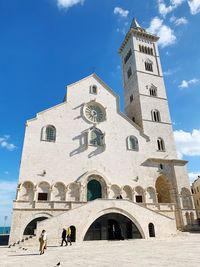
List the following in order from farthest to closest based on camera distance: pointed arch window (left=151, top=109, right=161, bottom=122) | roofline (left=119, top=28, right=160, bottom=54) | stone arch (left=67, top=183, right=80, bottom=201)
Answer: roofline (left=119, top=28, right=160, bottom=54) < pointed arch window (left=151, top=109, right=161, bottom=122) < stone arch (left=67, top=183, right=80, bottom=201)

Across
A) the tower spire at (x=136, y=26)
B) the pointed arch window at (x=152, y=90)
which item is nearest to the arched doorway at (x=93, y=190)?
the pointed arch window at (x=152, y=90)

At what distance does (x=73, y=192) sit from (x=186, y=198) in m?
15.3

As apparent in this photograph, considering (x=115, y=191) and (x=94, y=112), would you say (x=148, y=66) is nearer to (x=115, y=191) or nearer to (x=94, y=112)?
(x=94, y=112)

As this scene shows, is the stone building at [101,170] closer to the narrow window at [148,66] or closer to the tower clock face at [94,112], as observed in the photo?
the tower clock face at [94,112]

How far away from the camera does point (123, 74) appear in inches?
1608

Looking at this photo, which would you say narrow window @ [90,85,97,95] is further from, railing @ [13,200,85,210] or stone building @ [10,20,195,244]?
railing @ [13,200,85,210]

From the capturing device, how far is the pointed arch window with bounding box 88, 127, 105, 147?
26.7 m

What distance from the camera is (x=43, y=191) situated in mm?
22688

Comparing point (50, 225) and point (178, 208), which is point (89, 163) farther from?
point (178, 208)

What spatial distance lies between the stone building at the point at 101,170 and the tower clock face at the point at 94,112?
0.46 feet

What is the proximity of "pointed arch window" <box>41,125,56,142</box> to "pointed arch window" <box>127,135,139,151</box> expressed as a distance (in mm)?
10096

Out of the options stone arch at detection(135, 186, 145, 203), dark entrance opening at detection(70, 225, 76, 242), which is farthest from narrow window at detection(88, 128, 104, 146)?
dark entrance opening at detection(70, 225, 76, 242)

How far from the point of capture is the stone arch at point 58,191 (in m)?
22.8

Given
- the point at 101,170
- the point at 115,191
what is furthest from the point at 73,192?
the point at 115,191
